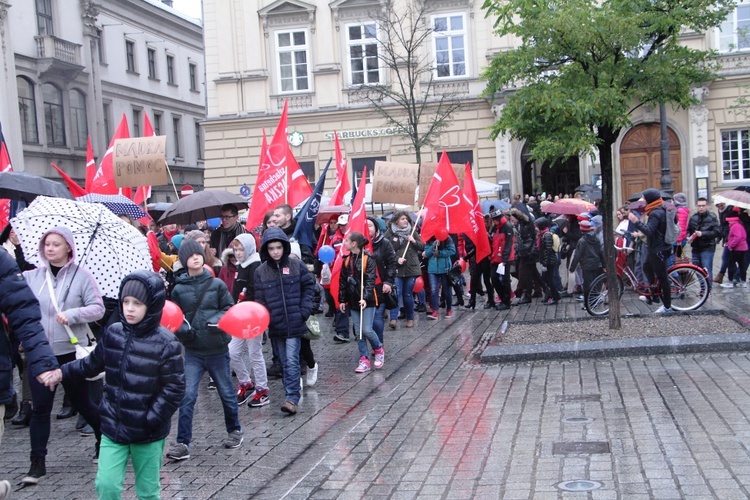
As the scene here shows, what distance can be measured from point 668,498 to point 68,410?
5.84 metres

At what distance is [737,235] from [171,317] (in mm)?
12609

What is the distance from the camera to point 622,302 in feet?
52.0

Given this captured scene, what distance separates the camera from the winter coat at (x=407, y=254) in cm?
1463

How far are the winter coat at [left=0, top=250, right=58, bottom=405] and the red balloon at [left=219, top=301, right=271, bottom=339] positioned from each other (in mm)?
1824

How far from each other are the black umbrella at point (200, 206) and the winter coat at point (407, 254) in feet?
8.84

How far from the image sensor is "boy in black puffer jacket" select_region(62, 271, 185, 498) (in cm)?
519

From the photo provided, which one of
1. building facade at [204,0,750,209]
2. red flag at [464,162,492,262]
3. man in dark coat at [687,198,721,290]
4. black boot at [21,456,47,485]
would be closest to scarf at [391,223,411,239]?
red flag at [464,162,492,262]

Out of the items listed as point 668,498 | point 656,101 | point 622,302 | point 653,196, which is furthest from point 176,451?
point 622,302

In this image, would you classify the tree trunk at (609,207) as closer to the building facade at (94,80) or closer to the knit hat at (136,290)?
the knit hat at (136,290)

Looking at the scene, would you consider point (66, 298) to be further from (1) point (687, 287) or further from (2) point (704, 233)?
(2) point (704, 233)

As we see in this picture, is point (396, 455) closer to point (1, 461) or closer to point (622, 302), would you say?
Answer: point (1, 461)

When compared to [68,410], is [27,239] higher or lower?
higher

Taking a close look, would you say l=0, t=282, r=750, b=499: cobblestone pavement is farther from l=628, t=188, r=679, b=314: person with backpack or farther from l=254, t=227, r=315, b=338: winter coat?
l=628, t=188, r=679, b=314: person with backpack

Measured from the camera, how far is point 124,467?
5289 millimetres
